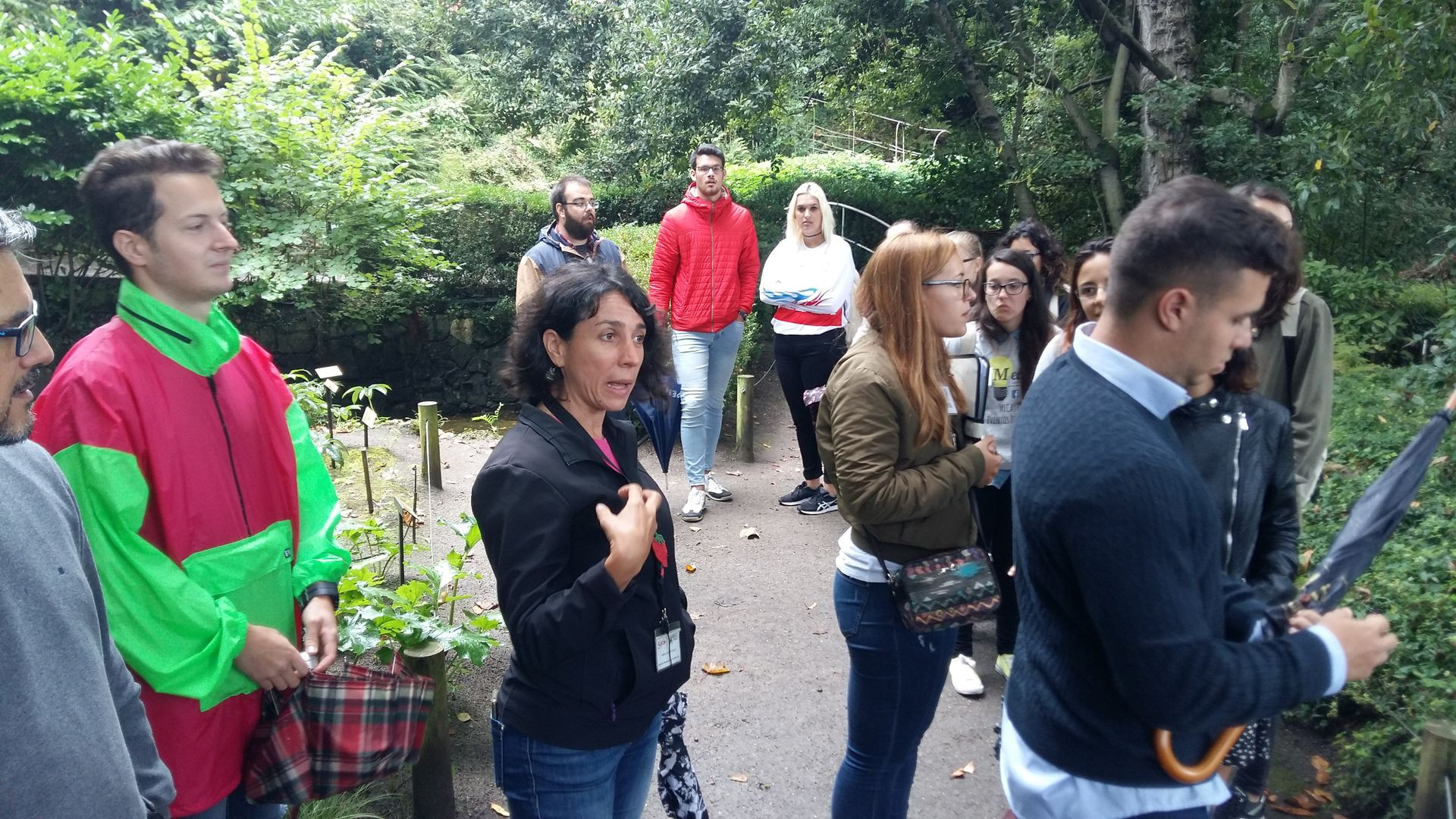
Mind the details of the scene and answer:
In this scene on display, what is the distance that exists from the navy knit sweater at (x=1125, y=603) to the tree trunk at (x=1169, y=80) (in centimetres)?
787

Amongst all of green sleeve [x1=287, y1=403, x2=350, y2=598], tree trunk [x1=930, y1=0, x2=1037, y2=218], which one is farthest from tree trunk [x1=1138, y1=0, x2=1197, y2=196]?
green sleeve [x1=287, y1=403, x2=350, y2=598]

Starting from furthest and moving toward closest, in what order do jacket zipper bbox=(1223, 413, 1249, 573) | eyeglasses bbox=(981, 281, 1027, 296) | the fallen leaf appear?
eyeglasses bbox=(981, 281, 1027, 296), the fallen leaf, jacket zipper bbox=(1223, 413, 1249, 573)

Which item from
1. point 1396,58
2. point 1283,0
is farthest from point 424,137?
point 1396,58

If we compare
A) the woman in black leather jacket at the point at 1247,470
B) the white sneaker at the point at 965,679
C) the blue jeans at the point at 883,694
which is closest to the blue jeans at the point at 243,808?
the blue jeans at the point at 883,694

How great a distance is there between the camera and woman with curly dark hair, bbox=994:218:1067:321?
15.1ft

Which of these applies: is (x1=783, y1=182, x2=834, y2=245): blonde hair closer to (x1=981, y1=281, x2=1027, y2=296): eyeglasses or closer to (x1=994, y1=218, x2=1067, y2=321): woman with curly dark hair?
(x1=994, y1=218, x2=1067, y2=321): woman with curly dark hair

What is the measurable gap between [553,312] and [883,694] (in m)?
1.39

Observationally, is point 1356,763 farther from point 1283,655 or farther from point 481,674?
point 481,674

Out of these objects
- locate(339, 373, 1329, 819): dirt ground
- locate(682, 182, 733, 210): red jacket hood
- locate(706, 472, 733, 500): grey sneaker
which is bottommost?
locate(339, 373, 1329, 819): dirt ground

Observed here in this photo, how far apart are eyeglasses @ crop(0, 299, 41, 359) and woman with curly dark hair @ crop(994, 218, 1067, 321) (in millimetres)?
3789

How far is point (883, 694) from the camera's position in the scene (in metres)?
2.76

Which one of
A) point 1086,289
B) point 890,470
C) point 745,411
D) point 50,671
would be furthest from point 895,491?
point 745,411

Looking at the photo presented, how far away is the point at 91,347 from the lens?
2.15 m

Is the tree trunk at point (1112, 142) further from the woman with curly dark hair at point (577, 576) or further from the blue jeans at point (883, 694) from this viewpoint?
the woman with curly dark hair at point (577, 576)
